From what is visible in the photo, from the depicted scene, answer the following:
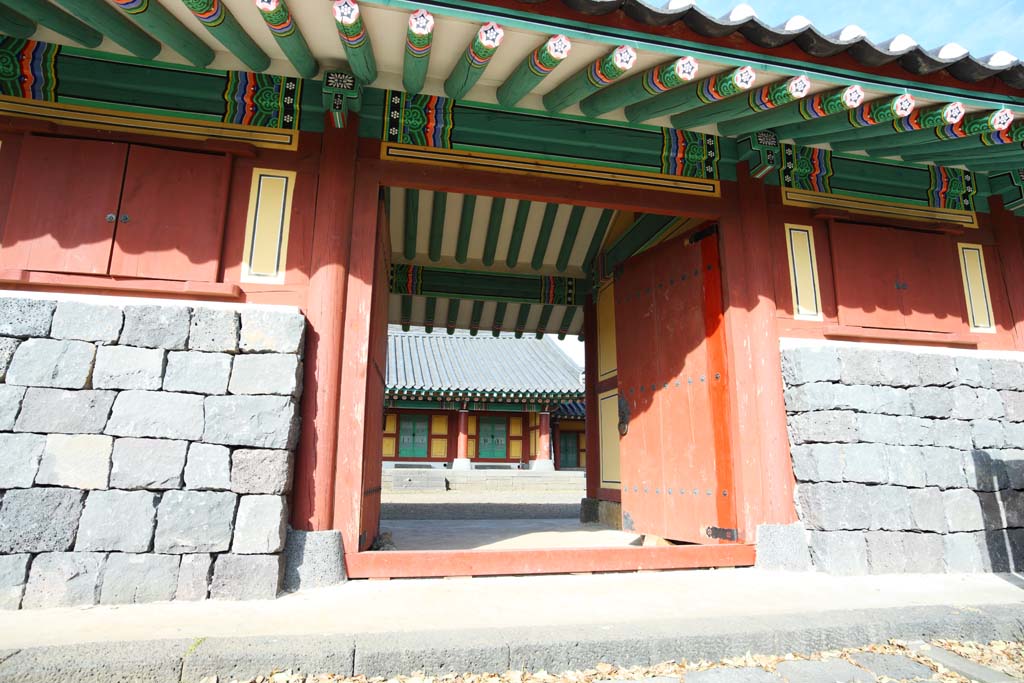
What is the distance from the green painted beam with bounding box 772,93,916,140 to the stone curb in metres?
3.28

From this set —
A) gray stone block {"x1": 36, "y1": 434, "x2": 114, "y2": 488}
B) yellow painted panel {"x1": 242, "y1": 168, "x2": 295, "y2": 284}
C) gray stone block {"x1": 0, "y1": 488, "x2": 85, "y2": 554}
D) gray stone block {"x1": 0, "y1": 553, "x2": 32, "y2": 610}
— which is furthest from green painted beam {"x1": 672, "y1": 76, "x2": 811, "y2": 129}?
gray stone block {"x1": 0, "y1": 553, "x2": 32, "y2": 610}

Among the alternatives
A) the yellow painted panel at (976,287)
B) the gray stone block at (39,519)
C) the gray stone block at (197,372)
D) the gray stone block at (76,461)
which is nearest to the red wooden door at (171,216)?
the gray stone block at (197,372)

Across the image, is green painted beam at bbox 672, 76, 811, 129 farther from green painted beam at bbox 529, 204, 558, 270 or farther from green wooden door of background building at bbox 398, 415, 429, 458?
green wooden door of background building at bbox 398, 415, 429, 458

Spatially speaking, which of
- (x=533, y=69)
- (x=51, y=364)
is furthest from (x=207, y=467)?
(x=533, y=69)

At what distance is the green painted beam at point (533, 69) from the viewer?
3.51 meters

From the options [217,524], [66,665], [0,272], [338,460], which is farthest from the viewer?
[338,460]

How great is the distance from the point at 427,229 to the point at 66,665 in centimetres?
566

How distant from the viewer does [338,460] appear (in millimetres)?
3959

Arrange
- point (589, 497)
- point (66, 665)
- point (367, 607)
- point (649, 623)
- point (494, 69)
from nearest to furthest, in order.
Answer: point (66, 665) → point (649, 623) → point (367, 607) → point (494, 69) → point (589, 497)

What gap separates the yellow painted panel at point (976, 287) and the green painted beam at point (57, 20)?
723 centimetres

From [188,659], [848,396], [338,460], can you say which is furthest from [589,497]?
[188,659]

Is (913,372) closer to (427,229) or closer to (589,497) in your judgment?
(589,497)

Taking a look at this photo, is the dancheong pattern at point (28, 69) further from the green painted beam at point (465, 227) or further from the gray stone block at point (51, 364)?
the green painted beam at point (465, 227)

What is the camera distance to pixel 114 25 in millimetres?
3605
